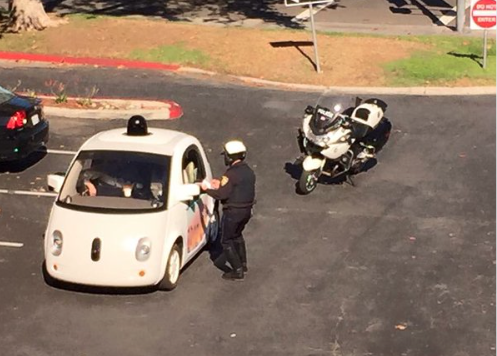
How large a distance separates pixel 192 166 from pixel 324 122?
3.27m

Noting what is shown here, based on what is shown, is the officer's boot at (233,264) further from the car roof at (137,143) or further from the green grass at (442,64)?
the green grass at (442,64)

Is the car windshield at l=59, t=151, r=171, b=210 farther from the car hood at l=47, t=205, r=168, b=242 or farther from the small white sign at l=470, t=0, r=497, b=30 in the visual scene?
the small white sign at l=470, t=0, r=497, b=30

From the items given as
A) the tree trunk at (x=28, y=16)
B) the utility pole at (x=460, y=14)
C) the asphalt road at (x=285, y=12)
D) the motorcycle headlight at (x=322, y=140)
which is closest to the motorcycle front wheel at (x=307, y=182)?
the motorcycle headlight at (x=322, y=140)

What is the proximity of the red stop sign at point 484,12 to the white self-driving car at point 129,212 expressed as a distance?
1140 cm

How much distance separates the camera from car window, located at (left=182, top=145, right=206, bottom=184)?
1343cm

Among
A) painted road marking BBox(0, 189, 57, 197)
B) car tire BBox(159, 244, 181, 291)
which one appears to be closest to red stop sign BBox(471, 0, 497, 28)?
painted road marking BBox(0, 189, 57, 197)

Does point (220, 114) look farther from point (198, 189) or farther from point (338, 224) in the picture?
point (198, 189)

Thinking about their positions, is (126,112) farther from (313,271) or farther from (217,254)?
(313,271)

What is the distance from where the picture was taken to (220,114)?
20.6 metres

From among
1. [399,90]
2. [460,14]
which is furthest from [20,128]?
[460,14]

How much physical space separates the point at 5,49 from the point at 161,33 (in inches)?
155

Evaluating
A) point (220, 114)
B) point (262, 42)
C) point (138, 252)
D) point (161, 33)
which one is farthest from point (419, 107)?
point (138, 252)

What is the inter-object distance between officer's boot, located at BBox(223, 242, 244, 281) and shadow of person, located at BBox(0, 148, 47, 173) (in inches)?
225

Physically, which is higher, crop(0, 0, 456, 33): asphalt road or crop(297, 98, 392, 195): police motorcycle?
crop(297, 98, 392, 195): police motorcycle
